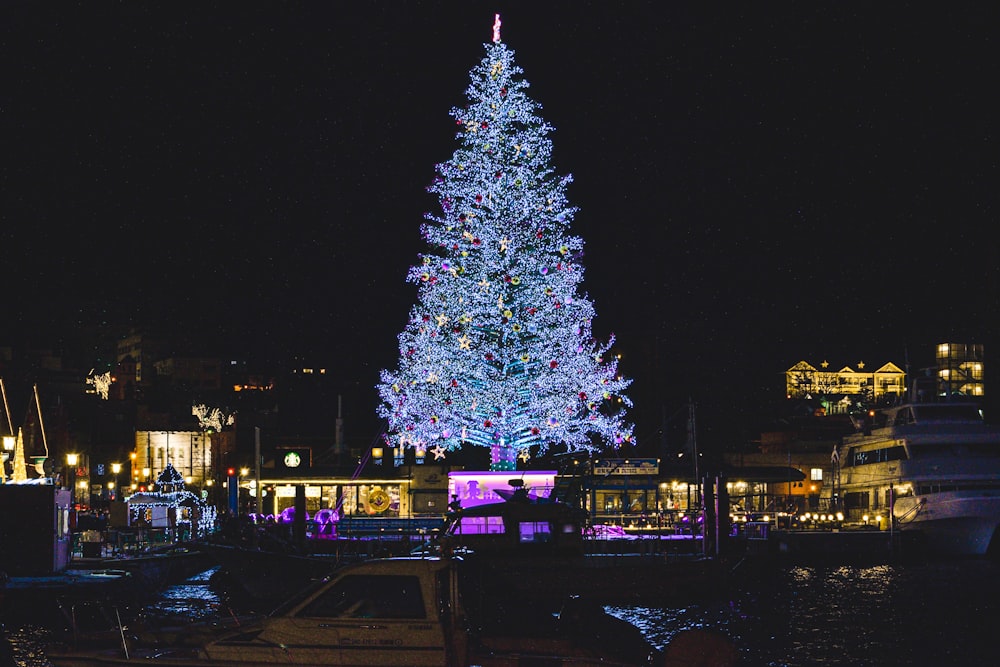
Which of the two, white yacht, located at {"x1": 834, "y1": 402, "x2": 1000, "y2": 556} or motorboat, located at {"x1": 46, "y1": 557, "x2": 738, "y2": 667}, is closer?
motorboat, located at {"x1": 46, "y1": 557, "x2": 738, "y2": 667}

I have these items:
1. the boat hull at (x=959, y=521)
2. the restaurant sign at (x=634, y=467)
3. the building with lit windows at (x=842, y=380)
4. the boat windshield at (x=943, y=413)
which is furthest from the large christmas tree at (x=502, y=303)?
the building with lit windows at (x=842, y=380)

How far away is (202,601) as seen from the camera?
33.3 meters

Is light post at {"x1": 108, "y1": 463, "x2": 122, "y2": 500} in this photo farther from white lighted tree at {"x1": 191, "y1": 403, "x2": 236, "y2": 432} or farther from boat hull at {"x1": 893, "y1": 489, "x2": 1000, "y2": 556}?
boat hull at {"x1": 893, "y1": 489, "x2": 1000, "y2": 556}

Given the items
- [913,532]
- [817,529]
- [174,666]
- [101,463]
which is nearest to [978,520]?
[913,532]

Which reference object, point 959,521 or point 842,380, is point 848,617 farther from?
point 842,380

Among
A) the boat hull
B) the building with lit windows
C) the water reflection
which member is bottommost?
the water reflection

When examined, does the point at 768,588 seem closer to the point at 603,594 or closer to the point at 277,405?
the point at 603,594

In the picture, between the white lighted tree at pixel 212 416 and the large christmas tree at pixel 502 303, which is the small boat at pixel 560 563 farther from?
the white lighted tree at pixel 212 416

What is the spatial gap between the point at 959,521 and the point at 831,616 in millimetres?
25181

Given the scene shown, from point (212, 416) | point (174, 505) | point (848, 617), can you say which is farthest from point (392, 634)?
point (212, 416)

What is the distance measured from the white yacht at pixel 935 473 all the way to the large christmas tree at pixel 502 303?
18.2 meters

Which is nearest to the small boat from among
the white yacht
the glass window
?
the glass window

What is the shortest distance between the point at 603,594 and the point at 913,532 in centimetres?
2661

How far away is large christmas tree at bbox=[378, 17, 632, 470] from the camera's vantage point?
44312 millimetres
